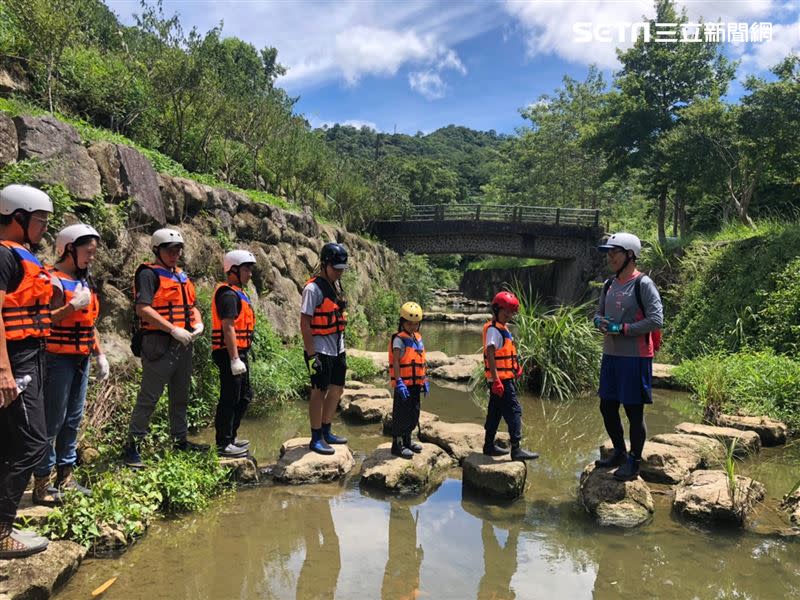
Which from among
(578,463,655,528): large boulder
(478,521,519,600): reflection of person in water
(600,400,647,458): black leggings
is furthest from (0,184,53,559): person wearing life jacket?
(600,400,647,458): black leggings

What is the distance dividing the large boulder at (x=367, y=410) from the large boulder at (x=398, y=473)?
1763 mm

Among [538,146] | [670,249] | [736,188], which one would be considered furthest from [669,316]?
[538,146]

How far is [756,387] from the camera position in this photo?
23.3ft

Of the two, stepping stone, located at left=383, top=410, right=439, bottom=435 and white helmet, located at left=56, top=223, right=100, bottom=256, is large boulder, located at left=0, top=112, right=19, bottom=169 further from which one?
stepping stone, located at left=383, top=410, right=439, bottom=435

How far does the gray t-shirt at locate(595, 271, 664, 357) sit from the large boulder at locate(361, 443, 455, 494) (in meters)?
1.87

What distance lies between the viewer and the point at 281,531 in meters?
3.73

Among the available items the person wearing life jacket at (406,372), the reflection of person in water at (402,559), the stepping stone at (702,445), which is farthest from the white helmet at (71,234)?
the stepping stone at (702,445)

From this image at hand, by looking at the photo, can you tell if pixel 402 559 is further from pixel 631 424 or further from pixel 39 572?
pixel 631 424

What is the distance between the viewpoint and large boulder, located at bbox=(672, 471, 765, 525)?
3.87 metres

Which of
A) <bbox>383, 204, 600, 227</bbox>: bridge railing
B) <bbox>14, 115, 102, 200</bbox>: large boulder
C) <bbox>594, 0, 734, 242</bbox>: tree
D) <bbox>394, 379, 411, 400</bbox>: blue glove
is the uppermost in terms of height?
<bbox>594, 0, 734, 242</bbox>: tree

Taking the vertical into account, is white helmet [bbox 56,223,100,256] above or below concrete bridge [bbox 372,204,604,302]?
below

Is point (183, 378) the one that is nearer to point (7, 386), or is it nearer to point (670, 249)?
point (7, 386)

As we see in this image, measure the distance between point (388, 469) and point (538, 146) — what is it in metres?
32.4

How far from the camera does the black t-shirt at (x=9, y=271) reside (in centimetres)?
278
